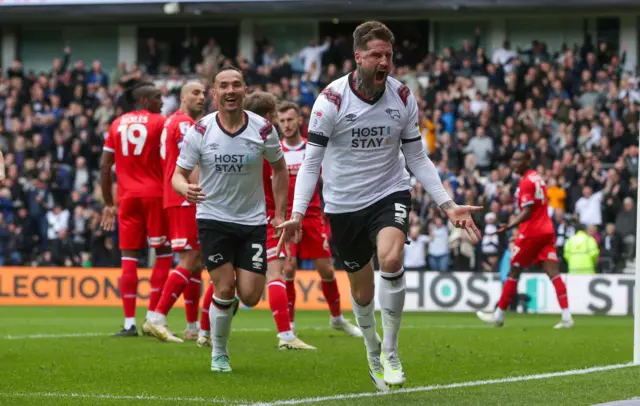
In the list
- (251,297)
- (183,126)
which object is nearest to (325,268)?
(183,126)

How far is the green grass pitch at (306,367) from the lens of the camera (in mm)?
7688

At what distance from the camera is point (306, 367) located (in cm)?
966

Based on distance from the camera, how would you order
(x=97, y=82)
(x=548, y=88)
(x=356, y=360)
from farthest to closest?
(x=97, y=82) → (x=548, y=88) → (x=356, y=360)

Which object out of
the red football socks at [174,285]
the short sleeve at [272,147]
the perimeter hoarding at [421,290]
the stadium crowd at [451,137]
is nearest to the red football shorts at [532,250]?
the perimeter hoarding at [421,290]

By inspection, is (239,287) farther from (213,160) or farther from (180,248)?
(180,248)

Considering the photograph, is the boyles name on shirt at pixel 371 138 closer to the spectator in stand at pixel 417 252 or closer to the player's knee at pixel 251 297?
the player's knee at pixel 251 297

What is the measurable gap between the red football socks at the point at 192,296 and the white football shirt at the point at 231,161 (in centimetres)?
275

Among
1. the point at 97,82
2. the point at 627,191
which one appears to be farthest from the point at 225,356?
the point at 97,82

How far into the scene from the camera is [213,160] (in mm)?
9219

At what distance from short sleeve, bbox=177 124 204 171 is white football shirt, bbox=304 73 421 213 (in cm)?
136

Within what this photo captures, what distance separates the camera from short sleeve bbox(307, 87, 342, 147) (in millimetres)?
Result: 7910

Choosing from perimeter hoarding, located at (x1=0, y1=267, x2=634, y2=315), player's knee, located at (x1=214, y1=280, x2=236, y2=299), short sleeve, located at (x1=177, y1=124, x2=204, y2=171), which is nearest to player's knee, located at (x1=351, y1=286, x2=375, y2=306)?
player's knee, located at (x1=214, y1=280, x2=236, y2=299)

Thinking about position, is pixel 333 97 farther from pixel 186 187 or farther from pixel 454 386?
pixel 454 386

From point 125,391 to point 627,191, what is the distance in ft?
56.6
